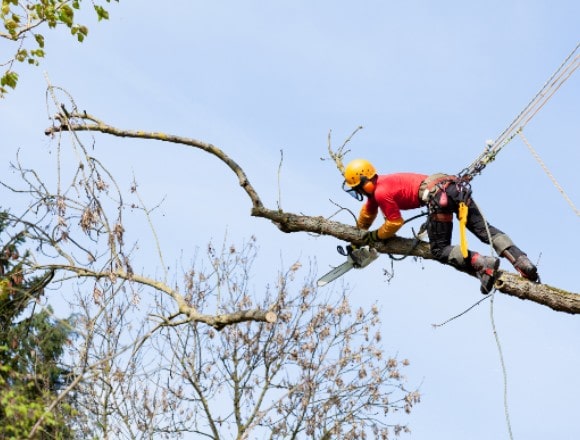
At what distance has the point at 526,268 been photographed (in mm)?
7398

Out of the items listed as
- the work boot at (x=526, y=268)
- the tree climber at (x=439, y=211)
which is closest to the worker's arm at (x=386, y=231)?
the tree climber at (x=439, y=211)

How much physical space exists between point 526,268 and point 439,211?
95 centimetres

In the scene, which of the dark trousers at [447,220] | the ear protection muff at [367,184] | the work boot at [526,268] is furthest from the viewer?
the ear protection muff at [367,184]

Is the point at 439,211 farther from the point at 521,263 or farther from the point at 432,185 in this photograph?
the point at 521,263

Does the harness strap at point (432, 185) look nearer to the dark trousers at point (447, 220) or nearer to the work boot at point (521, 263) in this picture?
the dark trousers at point (447, 220)

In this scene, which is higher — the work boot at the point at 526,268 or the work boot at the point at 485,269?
the work boot at the point at 526,268

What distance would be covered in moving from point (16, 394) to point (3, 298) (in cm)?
98

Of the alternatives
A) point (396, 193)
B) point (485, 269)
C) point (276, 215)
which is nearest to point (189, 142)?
point (276, 215)

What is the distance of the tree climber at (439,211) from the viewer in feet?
24.6

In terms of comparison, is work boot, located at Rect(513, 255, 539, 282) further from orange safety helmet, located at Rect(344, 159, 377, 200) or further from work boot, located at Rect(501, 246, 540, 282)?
orange safety helmet, located at Rect(344, 159, 377, 200)

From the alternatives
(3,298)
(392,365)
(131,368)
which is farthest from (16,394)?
(392,365)

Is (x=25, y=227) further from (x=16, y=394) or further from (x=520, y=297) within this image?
(x=520, y=297)

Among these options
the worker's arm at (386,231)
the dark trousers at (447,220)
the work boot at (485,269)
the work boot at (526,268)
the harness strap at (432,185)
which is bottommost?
the work boot at (485,269)

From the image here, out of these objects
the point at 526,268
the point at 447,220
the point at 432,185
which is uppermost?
the point at 432,185
